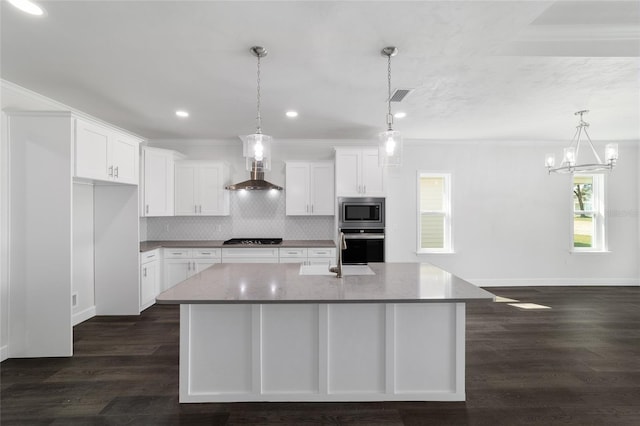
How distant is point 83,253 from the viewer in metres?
4.03

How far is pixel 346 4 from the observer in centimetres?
193

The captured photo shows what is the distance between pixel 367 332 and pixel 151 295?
3.61 m

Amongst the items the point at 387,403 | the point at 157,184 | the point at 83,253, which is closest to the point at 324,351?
the point at 387,403

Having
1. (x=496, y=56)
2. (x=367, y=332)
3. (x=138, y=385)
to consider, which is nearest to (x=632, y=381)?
(x=367, y=332)

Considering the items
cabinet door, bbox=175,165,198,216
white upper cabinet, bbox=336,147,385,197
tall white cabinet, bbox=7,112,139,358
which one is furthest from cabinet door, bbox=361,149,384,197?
tall white cabinet, bbox=7,112,139,358

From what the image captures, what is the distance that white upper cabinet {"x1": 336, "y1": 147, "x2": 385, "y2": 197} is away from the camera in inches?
200

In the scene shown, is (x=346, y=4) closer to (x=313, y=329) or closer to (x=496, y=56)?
(x=496, y=56)

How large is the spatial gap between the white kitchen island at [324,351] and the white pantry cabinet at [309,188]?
9.84 ft

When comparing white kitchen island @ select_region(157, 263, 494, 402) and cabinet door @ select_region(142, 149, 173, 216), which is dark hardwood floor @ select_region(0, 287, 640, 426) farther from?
cabinet door @ select_region(142, 149, 173, 216)

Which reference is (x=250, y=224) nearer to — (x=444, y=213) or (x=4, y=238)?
(x=4, y=238)

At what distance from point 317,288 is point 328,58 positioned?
1811 mm

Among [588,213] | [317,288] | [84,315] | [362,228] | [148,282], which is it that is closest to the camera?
[317,288]

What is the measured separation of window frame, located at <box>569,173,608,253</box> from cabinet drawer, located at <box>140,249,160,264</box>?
278 inches

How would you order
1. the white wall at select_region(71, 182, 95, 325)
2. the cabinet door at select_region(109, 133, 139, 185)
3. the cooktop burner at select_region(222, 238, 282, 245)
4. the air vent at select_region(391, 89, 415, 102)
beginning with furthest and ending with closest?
the cooktop burner at select_region(222, 238, 282, 245) < the white wall at select_region(71, 182, 95, 325) < the cabinet door at select_region(109, 133, 139, 185) < the air vent at select_region(391, 89, 415, 102)
